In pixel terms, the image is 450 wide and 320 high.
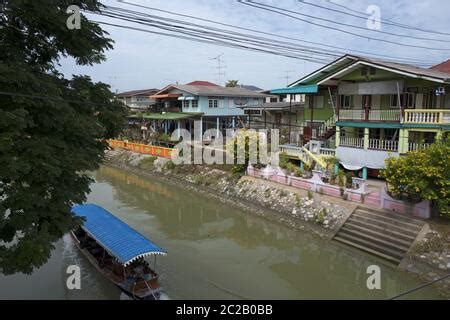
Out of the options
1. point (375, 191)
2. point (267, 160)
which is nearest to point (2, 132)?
point (375, 191)

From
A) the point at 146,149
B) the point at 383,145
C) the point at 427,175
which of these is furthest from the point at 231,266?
the point at 146,149

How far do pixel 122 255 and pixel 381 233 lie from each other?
966cm

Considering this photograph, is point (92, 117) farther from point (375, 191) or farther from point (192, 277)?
point (375, 191)

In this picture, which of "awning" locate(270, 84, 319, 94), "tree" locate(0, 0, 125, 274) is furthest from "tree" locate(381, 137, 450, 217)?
"tree" locate(0, 0, 125, 274)

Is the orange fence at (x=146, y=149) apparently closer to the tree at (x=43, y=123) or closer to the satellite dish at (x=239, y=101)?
the satellite dish at (x=239, y=101)

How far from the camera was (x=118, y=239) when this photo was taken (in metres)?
11.7

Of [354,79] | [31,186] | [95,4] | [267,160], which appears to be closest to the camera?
[31,186]

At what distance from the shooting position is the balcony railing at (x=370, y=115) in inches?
722

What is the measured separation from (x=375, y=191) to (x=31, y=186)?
14.3 m

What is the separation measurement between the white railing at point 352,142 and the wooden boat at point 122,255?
1257cm

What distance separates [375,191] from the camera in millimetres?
16734

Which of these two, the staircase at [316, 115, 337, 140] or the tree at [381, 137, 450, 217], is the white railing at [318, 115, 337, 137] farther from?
the tree at [381, 137, 450, 217]

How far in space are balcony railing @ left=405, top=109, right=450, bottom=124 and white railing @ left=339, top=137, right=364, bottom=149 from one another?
8.68 ft

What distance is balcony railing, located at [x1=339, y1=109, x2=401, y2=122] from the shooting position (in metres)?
18.3
